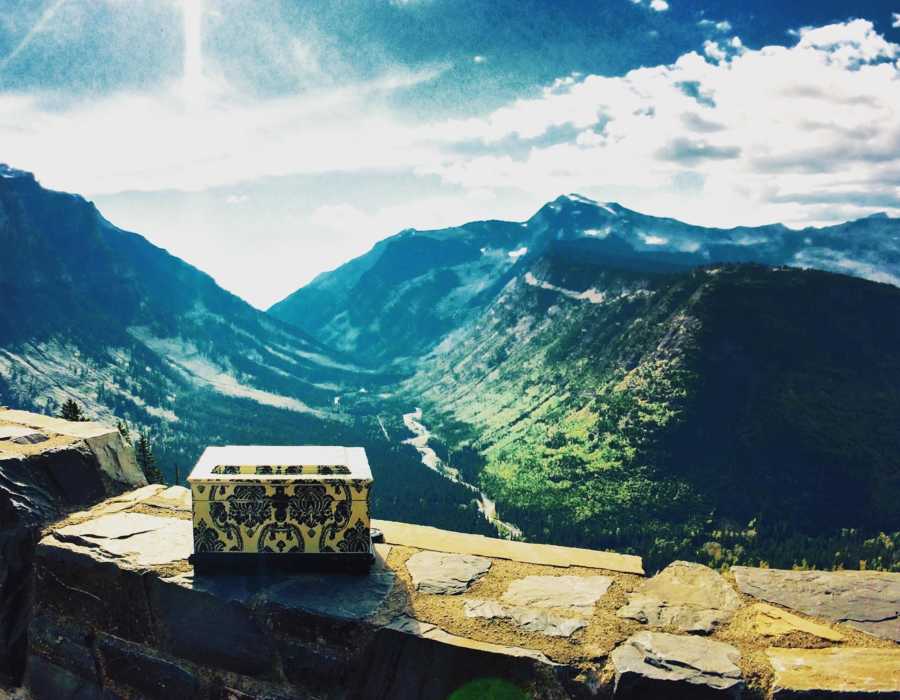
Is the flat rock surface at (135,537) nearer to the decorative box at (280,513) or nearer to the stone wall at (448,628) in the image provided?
the stone wall at (448,628)

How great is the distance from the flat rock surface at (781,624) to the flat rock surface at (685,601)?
0.69 feet

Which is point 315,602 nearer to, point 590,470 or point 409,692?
point 409,692

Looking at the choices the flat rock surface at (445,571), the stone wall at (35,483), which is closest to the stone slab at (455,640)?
the flat rock surface at (445,571)

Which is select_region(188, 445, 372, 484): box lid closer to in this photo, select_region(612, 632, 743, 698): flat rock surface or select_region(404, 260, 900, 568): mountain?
select_region(612, 632, 743, 698): flat rock surface

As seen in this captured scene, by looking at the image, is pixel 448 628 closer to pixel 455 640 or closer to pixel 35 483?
pixel 455 640

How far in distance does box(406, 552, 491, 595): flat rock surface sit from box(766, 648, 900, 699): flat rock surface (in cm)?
271

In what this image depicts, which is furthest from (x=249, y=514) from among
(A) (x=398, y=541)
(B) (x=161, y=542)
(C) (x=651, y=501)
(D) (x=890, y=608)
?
(C) (x=651, y=501)

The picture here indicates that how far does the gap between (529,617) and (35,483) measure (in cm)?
588

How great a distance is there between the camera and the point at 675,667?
4973 millimetres

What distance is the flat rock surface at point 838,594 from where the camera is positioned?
5734 mm

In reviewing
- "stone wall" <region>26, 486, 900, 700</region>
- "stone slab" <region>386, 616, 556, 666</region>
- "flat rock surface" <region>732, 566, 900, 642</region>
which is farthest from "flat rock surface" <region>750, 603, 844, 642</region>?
"stone slab" <region>386, 616, 556, 666</region>

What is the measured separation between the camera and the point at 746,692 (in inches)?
191

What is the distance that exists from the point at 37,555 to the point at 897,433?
19364cm

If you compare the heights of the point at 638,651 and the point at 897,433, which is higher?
the point at 638,651
